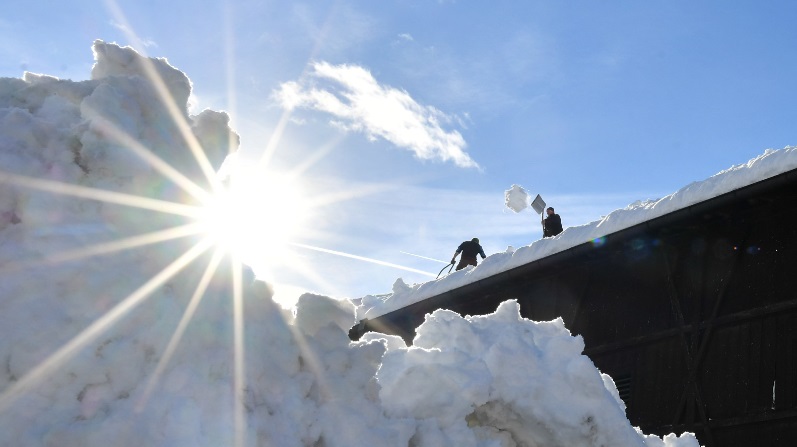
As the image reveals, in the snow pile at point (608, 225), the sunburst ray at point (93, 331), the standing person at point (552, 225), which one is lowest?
the sunburst ray at point (93, 331)

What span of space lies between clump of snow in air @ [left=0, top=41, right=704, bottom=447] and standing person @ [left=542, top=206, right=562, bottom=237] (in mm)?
9652

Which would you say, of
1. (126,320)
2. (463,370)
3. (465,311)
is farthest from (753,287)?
(126,320)

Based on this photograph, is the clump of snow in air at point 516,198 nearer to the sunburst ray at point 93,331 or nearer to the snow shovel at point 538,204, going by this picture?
the snow shovel at point 538,204

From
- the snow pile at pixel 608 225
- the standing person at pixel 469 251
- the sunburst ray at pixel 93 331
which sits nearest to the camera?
the sunburst ray at pixel 93 331

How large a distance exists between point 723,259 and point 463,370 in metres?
6.20

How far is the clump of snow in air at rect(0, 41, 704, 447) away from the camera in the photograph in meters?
2.46

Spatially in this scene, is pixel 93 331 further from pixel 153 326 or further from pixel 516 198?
pixel 516 198

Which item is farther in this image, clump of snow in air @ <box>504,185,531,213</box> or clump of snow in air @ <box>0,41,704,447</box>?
clump of snow in air @ <box>504,185,531,213</box>

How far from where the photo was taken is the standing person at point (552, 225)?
13.2 meters

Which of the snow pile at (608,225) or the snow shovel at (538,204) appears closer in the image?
the snow pile at (608,225)

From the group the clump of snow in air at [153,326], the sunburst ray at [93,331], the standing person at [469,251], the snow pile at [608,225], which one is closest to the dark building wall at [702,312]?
the snow pile at [608,225]

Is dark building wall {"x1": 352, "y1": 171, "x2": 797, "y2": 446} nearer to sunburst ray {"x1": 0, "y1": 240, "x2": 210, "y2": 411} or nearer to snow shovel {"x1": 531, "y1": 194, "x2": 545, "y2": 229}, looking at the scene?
snow shovel {"x1": 531, "y1": 194, "x2": 545, "y2": 229}

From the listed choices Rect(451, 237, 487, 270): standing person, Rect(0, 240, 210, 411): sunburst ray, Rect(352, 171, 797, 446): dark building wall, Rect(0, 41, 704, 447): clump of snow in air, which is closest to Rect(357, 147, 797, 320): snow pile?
Rect(352, 171, 797, 446): dark building wall

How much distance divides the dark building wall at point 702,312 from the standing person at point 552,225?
286 centimetres
